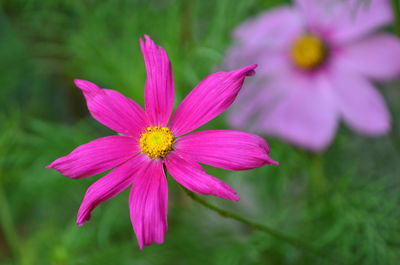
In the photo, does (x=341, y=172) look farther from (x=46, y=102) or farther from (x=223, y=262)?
(x=46, y=102)

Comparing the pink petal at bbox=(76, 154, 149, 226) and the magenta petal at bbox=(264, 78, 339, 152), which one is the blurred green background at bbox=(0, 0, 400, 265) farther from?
the pink petal at bbox=(76, 154, 149, 226)

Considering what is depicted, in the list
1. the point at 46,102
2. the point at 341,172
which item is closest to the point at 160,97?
the point at 341,172

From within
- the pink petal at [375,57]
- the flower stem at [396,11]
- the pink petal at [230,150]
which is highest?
the flower stem at [396,11]

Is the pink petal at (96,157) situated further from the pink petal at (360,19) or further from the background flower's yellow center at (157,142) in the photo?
the pink petal at (360,19)

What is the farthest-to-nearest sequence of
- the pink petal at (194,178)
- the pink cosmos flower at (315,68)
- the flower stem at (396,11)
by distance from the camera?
the pink cosmos flower at (315,68)
the flower stem at (396,11)
the pink petal at (194,178)

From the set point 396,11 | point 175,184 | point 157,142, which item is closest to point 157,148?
point 157,142

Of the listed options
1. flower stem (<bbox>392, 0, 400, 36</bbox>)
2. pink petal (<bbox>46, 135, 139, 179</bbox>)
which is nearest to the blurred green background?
flower stem (<bbox>392, 0, 400, 36</bbox>)

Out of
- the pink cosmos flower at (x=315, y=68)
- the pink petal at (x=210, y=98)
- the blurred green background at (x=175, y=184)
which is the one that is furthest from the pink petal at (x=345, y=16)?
the pink petal at (x=210, y=98)
